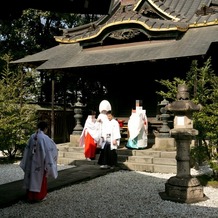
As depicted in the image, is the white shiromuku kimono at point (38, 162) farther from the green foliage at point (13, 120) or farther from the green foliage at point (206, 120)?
the green foliage at point (13, 120)

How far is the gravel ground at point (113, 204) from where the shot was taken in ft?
17.6

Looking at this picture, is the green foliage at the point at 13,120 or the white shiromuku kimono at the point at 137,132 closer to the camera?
the green foliage at the point at 13,120

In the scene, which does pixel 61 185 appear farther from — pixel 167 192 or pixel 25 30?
pixel 25 30

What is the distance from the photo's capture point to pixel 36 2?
14.6 feet

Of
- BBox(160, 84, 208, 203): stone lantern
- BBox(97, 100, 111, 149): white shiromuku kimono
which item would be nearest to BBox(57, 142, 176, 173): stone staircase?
BBox(97, 100, 111, 149): white shiromuku kimono

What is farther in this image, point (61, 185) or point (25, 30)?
point (25, 30)

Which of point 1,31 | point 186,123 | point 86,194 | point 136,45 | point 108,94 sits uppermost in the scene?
point 1,31

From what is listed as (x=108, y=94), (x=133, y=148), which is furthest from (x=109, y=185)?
(x=108, y=94)

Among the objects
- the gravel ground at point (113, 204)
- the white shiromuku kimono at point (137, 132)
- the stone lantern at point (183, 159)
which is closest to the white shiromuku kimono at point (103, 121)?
the white shiromuku kimono at point (137, 132)

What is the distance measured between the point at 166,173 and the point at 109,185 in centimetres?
211

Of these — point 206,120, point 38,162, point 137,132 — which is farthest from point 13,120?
point 206,120

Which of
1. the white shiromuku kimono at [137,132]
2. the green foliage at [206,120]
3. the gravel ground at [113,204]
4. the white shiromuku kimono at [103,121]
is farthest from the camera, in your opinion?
the white shiromuku kimono at [137,132]

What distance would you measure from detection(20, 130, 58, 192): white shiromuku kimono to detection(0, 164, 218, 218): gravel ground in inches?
15.5

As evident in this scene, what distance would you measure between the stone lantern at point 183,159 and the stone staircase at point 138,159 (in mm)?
2553
